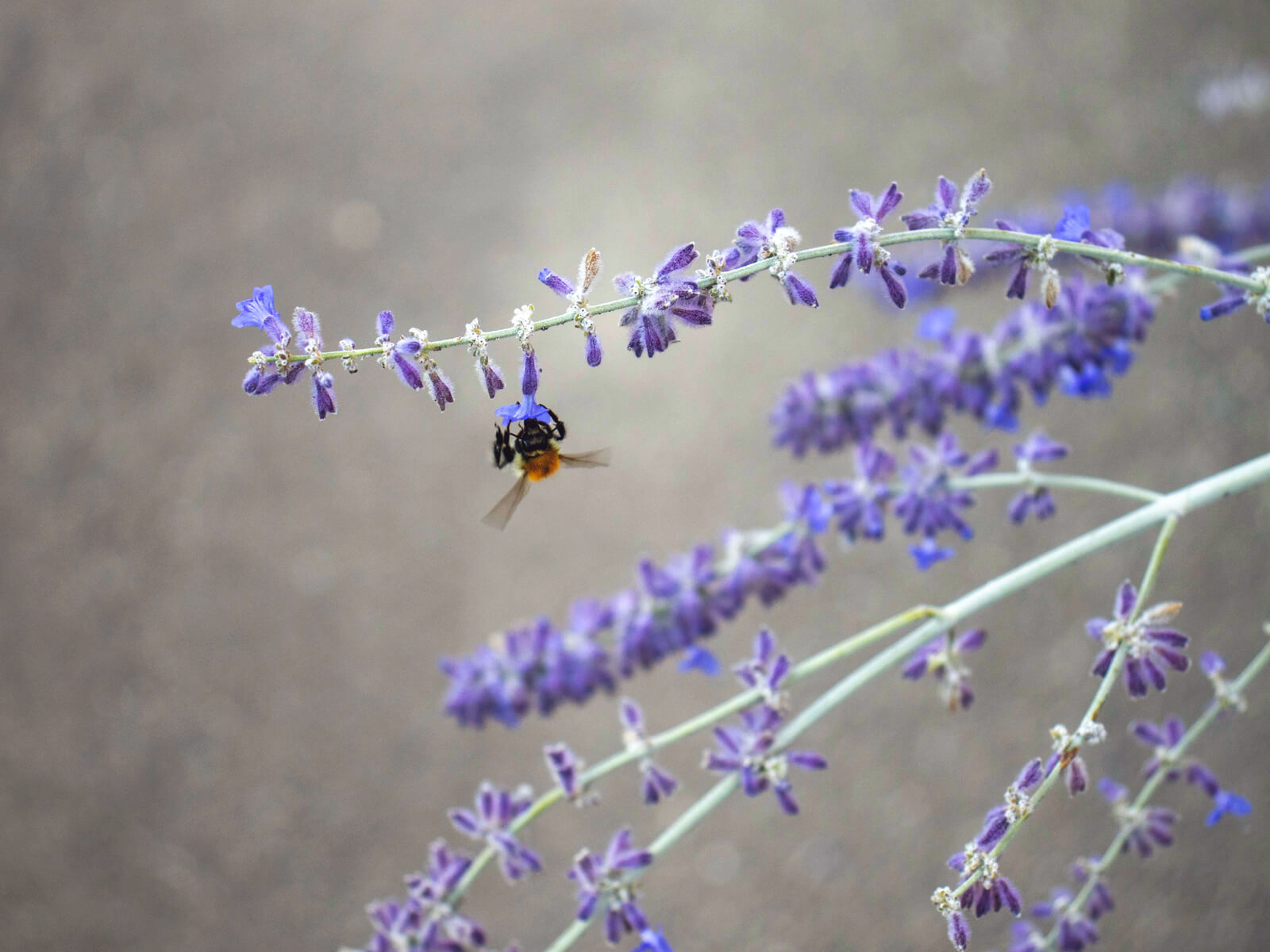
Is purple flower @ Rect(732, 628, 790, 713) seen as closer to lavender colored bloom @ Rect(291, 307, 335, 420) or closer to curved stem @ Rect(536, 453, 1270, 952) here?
curved stem @ Rect(536, 453, 1270, 952)

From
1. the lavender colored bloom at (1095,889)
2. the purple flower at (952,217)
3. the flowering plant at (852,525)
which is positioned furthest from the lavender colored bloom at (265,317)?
the lavender colored bloom at (1095,889)

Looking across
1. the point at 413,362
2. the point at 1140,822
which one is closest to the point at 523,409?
the point at 413,362

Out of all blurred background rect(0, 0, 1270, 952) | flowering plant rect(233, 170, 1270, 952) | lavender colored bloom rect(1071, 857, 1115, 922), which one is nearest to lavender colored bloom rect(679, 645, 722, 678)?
Result: flowering plant rect(233, 170, 1270, 952)

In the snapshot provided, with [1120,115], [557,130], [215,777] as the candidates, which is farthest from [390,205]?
[1120,115]

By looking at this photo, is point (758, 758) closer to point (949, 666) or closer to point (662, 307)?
point (949, 666)

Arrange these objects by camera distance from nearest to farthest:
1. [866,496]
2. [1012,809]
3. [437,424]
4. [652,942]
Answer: [1012,809] < [652,942] < [866,496] < [437,424]

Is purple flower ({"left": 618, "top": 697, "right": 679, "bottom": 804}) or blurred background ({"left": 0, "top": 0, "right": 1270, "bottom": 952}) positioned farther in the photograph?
blurred background ({"left": 0, "top": 0, "right": 1270, "bottom": 952})
